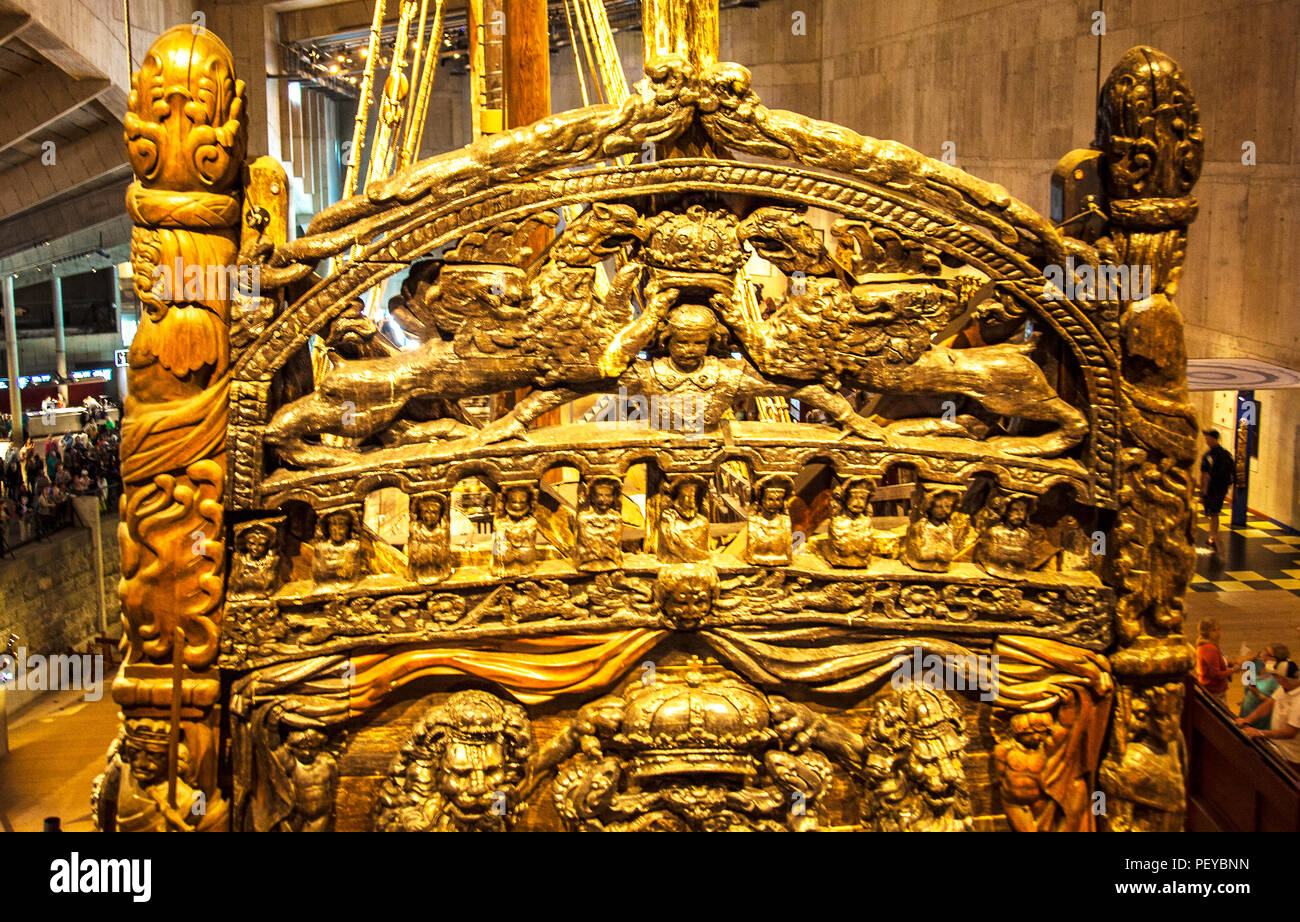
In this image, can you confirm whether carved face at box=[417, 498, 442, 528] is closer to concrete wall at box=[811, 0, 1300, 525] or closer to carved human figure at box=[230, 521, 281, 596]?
carved human figure at box=[230, 521, 281, 596]

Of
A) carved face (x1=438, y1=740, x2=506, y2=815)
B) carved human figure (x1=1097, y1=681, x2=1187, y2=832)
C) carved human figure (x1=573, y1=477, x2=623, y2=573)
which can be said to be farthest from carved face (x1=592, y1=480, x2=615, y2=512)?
carved human figure (x1=1097, y1=681, x2=1187, y2=832)

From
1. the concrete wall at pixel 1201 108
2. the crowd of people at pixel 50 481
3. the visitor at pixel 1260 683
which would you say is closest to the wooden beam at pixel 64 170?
the crowd of people at pixel 50 481

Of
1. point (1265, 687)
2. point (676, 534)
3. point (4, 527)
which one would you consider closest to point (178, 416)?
point (676, 534)

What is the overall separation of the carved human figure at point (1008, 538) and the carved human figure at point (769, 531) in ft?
1.42

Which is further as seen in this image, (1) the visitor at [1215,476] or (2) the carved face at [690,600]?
(1) the visitor at [1215,476]

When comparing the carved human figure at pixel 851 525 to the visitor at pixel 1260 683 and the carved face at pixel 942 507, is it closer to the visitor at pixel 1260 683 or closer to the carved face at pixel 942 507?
the carved face at pixel 942 507

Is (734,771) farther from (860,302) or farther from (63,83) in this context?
(63,83)

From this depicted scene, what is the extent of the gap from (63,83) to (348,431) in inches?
168

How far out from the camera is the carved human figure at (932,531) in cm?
223

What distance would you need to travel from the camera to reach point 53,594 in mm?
7012

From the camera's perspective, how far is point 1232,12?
14.3 ft

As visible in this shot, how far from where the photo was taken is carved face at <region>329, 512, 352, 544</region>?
2.16m

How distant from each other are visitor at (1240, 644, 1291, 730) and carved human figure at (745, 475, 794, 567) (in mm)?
2657
